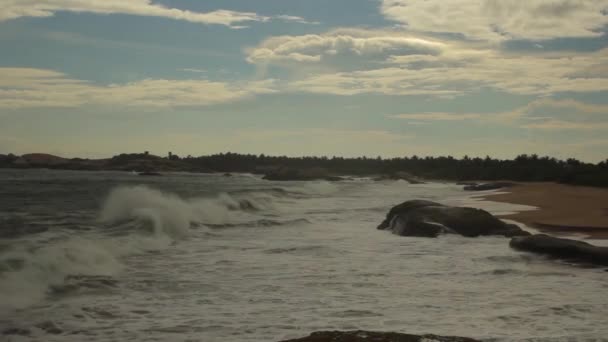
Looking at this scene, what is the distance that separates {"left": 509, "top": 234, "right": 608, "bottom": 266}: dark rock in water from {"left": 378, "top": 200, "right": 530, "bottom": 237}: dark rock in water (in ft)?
9.75

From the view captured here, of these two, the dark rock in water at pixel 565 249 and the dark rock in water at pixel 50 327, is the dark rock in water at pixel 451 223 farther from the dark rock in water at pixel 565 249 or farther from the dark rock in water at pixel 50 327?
the dark rock in water at pixel 50 327

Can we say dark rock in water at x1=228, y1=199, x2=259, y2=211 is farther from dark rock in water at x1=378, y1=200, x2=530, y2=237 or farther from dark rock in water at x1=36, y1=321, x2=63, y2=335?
dark rock in water at x1=36, y1=321, x2=63, y2=335

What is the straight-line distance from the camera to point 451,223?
708 inches

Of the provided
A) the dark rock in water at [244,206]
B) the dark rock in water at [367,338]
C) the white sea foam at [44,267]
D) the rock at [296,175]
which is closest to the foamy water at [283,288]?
the white sea foam at [44,267]

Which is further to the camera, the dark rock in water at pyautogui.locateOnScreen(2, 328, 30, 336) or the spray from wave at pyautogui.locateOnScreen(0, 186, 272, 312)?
the spray from wave at pyautogui.locateOnScreen(0, 186, 272, 312)

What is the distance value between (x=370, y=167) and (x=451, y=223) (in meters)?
136

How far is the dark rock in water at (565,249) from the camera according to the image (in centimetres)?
1252

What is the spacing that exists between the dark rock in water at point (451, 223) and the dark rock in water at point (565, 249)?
297cm

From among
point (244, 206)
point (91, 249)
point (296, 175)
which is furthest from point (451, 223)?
point (296, 175)

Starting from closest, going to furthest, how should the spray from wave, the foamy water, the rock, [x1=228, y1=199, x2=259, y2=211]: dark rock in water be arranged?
the foamy water, the spray from wave, [x1=228, y1=199, x2=259, y2=211]: dark rock in water, the rock

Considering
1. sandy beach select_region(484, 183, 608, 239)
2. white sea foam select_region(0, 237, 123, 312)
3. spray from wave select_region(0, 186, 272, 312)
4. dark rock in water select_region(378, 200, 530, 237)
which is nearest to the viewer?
white sea foam select_region(0, 237, 123, 312)

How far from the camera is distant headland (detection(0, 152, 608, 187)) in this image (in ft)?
220

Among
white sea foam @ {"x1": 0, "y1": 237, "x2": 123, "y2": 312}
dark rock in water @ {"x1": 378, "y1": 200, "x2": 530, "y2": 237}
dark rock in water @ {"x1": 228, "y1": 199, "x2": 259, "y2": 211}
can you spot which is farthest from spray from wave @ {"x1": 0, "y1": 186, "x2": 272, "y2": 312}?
dark rock in water @ {"x1": 378, "y1": 200, "x2": 530, "y2": 237}

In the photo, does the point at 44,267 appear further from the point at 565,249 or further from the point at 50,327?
the point at 565,249
